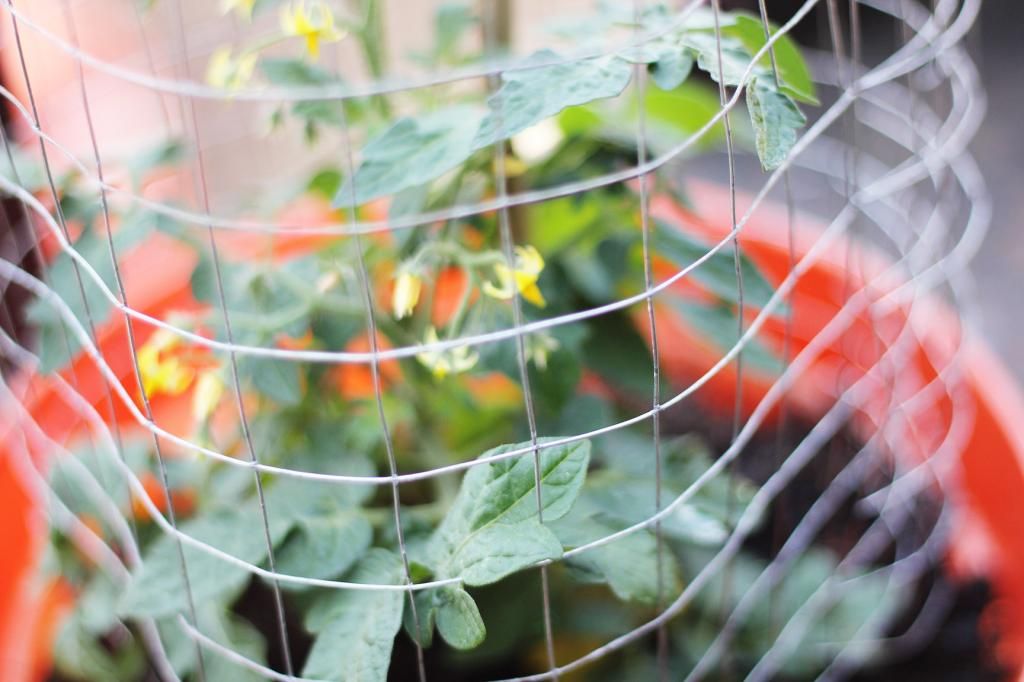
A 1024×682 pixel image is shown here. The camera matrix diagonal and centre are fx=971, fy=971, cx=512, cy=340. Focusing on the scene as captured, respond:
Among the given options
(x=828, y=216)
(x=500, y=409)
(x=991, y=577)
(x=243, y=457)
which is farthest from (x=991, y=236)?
(x=243, y=457)

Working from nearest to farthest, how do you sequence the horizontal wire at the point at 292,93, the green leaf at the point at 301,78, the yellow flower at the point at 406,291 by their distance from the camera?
the horizontal wire at the point at 292,93, the yellow flower at the point at 406,291, the green leaf at the point at 301,78

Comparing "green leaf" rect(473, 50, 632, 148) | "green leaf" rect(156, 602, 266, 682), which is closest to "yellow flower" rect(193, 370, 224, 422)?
"green leaf" rect(156, 602, 266, 682)

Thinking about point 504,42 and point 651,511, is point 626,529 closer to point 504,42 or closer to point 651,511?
point 651,511

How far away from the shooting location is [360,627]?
0.44 m

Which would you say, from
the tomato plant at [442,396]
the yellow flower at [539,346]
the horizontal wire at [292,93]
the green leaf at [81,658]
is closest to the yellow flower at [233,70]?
the tomato plant at [442,396]

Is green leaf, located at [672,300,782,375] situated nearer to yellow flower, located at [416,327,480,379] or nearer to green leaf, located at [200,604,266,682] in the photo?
yellow flower, located at [416,327,480,379]

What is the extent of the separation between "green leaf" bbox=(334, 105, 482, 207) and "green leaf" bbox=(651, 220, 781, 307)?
0.15 metres

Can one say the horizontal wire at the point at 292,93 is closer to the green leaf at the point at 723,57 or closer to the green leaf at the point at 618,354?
the green leaf at the point at 723,57

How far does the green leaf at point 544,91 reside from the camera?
40 cm

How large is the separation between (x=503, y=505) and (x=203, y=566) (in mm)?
170

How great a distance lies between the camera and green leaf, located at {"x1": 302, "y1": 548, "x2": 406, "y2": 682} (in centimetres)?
41

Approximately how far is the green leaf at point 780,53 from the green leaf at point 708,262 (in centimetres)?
11

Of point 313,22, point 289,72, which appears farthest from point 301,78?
point 313,22

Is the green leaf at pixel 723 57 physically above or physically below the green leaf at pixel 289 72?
above
